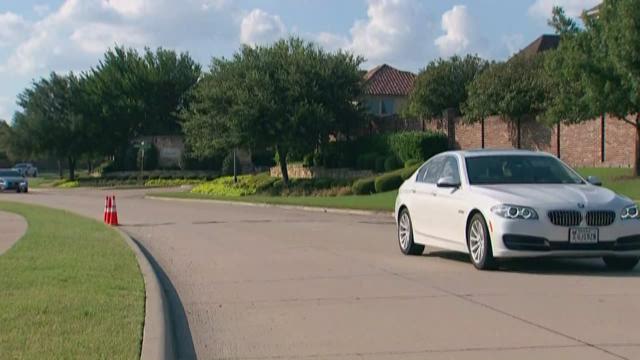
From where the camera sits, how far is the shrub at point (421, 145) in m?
42.3

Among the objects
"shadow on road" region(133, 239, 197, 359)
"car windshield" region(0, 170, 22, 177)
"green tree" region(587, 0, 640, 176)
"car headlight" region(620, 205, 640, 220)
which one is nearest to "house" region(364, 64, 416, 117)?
"car windshield" region(0, 170, 22, 177)

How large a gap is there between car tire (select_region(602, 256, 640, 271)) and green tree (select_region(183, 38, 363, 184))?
103ft

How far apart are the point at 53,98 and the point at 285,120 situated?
32.5 metres

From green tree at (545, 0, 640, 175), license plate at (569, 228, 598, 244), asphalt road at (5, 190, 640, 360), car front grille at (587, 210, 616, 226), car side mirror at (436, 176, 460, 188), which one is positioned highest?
green tree at (545, 0, 640, 175)

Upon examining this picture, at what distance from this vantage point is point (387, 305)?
31.4 feet

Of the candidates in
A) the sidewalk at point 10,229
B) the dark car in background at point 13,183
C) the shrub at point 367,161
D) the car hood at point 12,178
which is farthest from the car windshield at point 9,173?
the sidewalk at point 10,229

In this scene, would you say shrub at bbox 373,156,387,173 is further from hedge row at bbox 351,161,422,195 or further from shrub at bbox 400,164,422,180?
hedge row at bbox 351,161,422,195

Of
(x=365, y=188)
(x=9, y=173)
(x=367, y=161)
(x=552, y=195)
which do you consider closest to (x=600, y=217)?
(x=552, y=195)

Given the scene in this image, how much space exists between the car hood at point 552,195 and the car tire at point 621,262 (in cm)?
77

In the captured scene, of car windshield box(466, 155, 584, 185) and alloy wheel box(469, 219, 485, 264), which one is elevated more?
car windshield box(466, 155, 584, 185)

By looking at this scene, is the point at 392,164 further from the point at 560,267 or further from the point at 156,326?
the point at 156,326

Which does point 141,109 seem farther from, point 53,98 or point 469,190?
point 469,190

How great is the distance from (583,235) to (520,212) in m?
0.81

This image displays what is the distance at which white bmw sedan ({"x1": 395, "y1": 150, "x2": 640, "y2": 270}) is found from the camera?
11.3m
